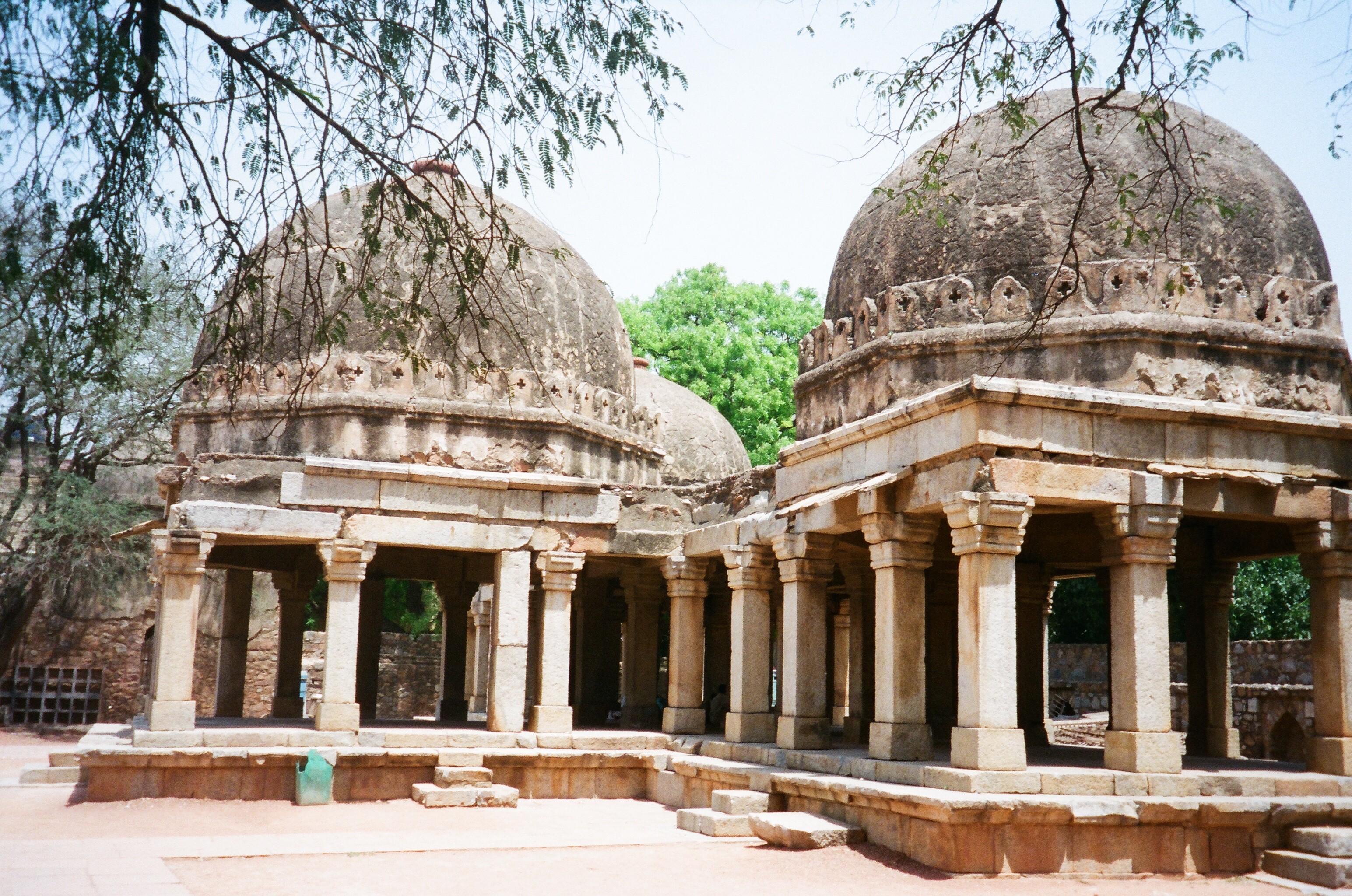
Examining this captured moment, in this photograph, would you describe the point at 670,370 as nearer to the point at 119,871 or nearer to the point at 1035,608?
the point at 1035,608

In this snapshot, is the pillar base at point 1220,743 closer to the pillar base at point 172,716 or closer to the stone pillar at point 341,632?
the stone pillar at point 341,632

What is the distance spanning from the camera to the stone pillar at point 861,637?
47.1 feet

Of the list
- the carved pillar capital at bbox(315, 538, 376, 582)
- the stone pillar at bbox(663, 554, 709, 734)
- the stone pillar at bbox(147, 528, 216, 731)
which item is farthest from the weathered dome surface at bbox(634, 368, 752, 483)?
the stone pillar at bbox(147, 528, 216, 731)

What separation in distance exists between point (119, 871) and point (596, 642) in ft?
34.3

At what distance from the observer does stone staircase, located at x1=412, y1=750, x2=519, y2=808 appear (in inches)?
472

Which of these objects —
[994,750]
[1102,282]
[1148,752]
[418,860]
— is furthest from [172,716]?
[1102,282]

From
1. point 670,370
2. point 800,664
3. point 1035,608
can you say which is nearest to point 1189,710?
point 1035,608

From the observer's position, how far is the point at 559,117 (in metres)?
6.34

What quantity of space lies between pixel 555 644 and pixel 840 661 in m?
7.96

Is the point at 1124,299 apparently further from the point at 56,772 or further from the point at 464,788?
the point at 56,772

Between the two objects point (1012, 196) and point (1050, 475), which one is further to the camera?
point (1012, 196)

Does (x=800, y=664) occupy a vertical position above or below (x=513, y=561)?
below

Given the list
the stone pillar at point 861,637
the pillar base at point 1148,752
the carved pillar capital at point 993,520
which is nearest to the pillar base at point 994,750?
the pillar base at point 1148,752

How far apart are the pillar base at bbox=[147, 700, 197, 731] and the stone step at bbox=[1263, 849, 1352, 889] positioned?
9474 millimetres
